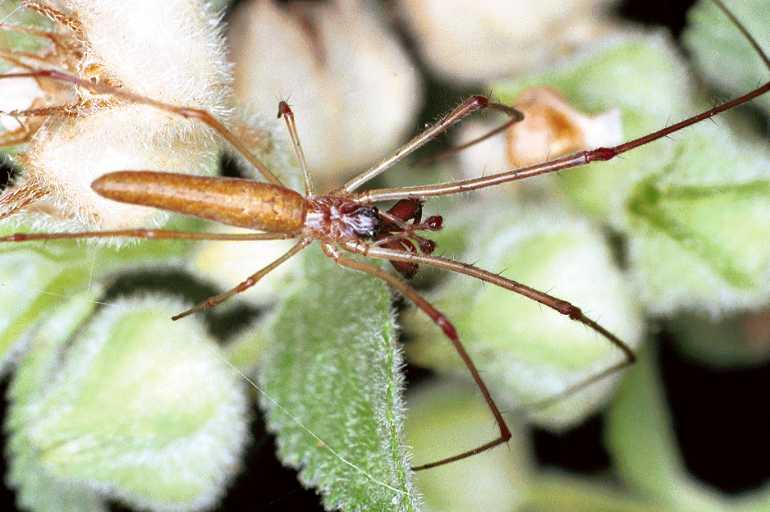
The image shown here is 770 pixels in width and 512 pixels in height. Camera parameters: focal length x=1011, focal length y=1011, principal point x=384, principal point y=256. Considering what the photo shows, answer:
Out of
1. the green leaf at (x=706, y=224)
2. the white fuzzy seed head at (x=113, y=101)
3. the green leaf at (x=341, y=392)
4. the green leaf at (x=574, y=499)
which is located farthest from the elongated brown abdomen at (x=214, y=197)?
the green leaf at (x=574, y=499)

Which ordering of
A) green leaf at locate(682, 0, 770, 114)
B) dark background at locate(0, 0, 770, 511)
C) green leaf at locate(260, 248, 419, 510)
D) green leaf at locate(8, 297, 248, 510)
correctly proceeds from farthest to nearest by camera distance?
dark background at locate(0, 0, 770, 511) < green leaf at locate(682, 0, 770, 114) < green leaf at locate(8, 297, 248, 510) < green leaf at locate(260, 248, 419, 510)

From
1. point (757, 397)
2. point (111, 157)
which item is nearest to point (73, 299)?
point (111, 157)

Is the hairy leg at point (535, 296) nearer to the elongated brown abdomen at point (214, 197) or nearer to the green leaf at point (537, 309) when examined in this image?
the green leaf at point (537, 309)

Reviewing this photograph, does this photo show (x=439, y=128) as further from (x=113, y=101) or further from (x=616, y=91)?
(x=113, y=101)

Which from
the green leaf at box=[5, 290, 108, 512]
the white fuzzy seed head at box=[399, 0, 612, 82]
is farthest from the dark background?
the green leaf at box=[5, 290, 108, 512]

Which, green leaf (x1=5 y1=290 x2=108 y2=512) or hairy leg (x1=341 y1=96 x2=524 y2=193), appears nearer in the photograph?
green leaf (x1=5 y1=290 x2=108 y2=512)

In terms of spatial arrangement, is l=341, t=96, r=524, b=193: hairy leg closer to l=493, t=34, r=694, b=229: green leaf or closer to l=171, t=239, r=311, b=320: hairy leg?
l=493, t=34, r=694, b=229: green leaf
